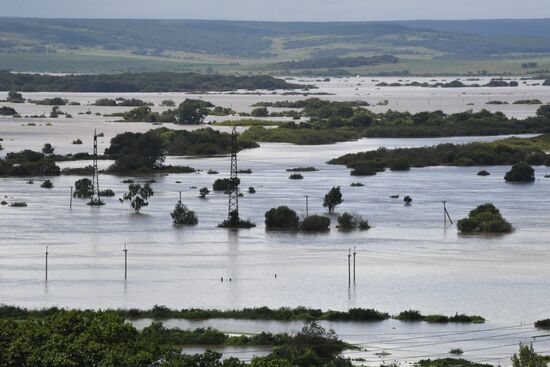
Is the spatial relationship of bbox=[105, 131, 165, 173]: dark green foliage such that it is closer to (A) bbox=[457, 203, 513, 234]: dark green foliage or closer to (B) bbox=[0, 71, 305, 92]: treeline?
(A) bbox=[457, 203, 513, 234]: dark green foliage

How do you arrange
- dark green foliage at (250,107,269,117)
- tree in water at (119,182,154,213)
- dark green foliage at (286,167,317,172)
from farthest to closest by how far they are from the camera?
dark green foliage at (250,107,269,117)
dark green foliage at (286,167,317,172)
tree in water at (119,182,154,213)

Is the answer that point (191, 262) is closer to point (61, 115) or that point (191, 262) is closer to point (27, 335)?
point (27, 335)

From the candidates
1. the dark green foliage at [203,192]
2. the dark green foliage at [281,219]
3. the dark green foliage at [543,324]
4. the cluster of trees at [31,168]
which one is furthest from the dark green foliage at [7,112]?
the dark green foliage at [543,324]

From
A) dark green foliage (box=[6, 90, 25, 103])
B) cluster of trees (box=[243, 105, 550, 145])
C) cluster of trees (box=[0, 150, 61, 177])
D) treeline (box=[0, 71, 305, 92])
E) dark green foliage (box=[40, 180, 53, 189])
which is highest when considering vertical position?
treeline (box=[0, 71, 305, 92])

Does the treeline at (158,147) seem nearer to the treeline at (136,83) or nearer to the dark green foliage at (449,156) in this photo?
the dark green foliage at (449,156)

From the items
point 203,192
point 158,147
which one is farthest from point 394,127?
point 203,192

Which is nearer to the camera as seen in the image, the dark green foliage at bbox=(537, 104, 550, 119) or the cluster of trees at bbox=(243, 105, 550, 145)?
the cluster of trees at bbox=(243, 105, 550, 145)

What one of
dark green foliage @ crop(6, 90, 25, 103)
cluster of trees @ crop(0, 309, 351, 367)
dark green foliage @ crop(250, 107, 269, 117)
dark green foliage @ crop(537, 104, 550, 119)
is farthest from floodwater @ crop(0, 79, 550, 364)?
dark green foliage @ crop(6, 90, 25, 103)

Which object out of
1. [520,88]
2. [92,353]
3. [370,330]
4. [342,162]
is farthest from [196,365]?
[520,88]
